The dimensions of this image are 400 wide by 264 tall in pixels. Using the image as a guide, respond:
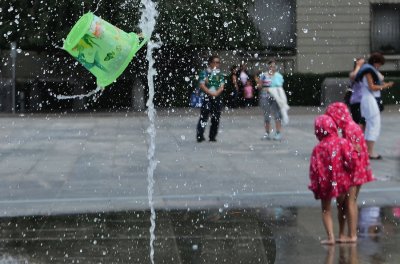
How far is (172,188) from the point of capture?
11.5 metres

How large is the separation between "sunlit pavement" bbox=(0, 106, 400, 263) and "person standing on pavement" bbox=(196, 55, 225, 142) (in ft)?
0.96

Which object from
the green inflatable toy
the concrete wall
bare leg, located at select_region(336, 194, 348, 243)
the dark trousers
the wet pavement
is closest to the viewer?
the wet pavement

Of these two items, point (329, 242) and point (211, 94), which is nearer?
point (329, 242)

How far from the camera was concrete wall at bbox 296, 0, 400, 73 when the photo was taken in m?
33.7

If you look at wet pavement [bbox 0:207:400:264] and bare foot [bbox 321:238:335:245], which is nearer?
wet pavement [bbox 0:207:400:264]

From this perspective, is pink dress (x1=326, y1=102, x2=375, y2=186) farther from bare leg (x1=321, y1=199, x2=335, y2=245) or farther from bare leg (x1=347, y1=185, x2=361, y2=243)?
bare leg (x1=321, y1=199, x2=335, y2=245)

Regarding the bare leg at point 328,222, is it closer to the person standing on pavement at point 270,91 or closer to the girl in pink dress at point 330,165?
the girl in pink dress at point 330,165

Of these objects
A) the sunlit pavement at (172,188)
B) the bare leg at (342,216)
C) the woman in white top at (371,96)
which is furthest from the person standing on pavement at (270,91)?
the bare leg at (342,216)

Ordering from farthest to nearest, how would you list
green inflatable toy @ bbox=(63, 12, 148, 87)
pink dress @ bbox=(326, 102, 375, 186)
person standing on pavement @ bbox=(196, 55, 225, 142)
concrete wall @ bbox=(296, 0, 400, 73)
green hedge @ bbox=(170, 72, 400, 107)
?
1. concrete wall @ bbox=(296, 0, 400, 73)
2. green hedge @ bbox=(170, 72, 400, 107)
3. person standing on pavement @ bbox=(196, 55, 225, 142)
4. pink dress @ bbox=(326, 102, 375, 186)
5. green inflatable toy @ bbox=(63, 12, 148, 87)

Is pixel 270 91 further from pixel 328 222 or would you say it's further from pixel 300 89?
pixel 300 89

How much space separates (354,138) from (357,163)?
209 millimetres

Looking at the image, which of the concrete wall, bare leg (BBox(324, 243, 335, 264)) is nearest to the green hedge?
the concrete wall

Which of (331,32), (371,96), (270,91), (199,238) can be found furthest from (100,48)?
(331,32)

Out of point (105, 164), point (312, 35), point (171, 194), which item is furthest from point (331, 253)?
point (312, 35)
